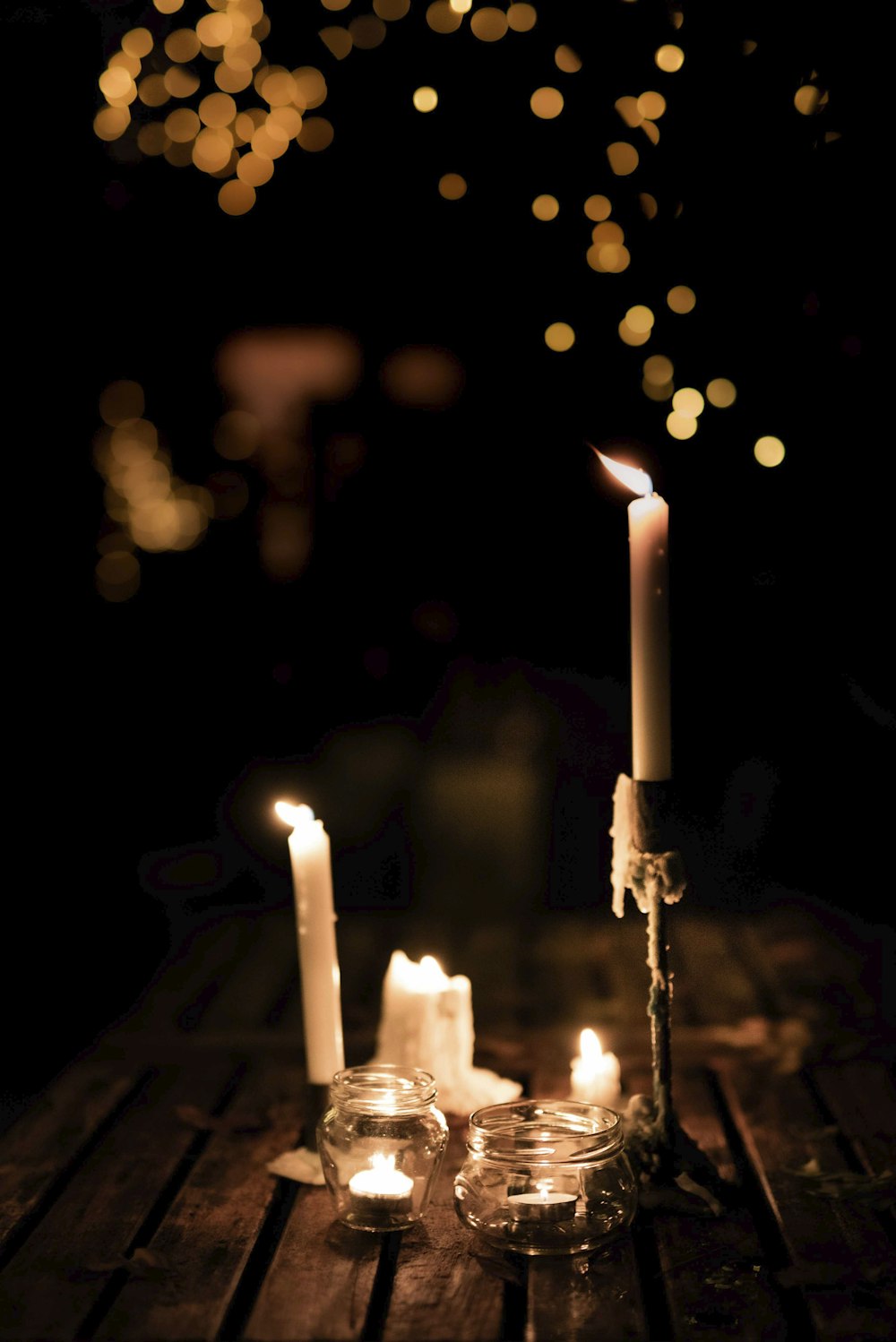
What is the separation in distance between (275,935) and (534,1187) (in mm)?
1179

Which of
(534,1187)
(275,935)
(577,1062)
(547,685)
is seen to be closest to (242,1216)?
(534,1187)

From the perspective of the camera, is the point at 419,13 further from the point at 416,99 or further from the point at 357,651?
the point at 357,651

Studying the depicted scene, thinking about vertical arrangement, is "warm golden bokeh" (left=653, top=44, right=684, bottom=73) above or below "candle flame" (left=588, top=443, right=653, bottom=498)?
above

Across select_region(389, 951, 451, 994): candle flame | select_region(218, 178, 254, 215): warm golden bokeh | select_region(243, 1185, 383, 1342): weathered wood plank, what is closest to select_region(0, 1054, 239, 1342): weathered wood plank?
select_region(243, 1185, 383, 1342): weathered wood plank

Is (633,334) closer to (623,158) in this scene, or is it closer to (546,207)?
(546,207)

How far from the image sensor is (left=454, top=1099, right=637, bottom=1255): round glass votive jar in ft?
3.38

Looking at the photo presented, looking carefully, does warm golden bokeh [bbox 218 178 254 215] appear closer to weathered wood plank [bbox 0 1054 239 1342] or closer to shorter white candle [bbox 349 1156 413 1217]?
weathered wood plank [bbox 0 1054 239 1342]

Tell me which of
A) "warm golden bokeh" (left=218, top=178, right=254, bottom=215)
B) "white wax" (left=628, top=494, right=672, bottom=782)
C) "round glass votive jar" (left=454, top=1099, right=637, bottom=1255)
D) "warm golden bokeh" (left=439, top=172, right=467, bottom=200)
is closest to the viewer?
"round glass votive jar" (left=454, top=1099, right=637, bottom=1255)

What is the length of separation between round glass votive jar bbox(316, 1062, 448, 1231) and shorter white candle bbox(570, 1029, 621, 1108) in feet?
0.82

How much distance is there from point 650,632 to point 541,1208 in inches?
18.4

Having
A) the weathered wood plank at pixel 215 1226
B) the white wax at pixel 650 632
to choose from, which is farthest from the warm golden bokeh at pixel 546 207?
the weathered wood plank at pixel 215 1226

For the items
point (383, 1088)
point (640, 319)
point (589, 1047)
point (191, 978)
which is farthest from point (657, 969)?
point (640, 319)

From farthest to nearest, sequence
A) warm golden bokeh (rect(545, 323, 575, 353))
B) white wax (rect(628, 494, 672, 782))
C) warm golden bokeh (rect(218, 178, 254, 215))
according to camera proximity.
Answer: warm golden bokeh (rect(218, 178, 254, 215)) < warm golden bokeh (rect(545, 323, 575, 353)) < white wax (rect(628, 494, 672, 782))

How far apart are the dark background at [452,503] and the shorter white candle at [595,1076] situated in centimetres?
88
